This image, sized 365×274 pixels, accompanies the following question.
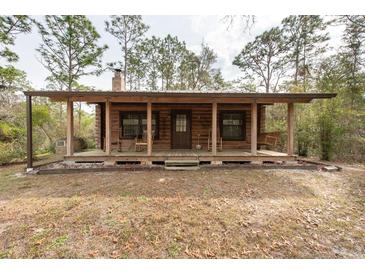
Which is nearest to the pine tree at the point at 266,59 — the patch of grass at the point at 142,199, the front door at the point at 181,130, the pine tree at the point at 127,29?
the pine tree at the point at 127,29

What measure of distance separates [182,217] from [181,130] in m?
6.10

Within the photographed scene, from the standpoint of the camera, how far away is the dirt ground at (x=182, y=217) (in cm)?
245

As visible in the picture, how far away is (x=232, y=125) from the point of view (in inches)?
360

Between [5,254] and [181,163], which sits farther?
[181,163]

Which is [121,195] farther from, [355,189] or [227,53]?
[227,53]

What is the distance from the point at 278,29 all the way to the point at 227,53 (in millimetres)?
5213

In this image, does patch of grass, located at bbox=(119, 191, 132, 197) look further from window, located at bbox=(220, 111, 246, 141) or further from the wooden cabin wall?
window, located at bbox=(220, 111, 246, 141)

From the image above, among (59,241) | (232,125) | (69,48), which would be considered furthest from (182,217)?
(69,48)

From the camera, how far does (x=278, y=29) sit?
52.3 ft

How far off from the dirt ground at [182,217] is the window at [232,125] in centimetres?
376

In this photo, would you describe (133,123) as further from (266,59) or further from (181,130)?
(266,59)

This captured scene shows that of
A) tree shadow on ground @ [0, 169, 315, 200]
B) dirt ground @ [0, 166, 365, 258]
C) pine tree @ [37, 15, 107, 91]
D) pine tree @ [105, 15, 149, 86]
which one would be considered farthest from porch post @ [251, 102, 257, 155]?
pine tree @ [37, 15, 107, 91]
